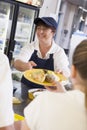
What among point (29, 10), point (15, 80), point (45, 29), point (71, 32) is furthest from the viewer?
point (71, 32)

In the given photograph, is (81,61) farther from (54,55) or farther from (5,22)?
(5,22)

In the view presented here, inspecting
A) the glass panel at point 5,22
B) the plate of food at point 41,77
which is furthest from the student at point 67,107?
the glass panel at point 5,22

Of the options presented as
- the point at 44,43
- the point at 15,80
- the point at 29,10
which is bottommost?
the point at 15,80

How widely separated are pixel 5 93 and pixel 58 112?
0.30 metres

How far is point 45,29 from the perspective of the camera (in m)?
2.20

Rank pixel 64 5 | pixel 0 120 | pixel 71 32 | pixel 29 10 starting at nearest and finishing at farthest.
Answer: pixel 0 120 → pixel 29 10 → pixel 64 5 → pixel 71 32

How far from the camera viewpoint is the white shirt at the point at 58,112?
2.49 ft

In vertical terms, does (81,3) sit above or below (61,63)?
above

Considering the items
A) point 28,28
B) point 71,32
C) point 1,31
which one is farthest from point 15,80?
point 71,32

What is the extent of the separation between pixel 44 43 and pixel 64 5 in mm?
3743

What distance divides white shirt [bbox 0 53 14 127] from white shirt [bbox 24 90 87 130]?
6.9 inches

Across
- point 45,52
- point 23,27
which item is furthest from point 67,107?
point 23,27

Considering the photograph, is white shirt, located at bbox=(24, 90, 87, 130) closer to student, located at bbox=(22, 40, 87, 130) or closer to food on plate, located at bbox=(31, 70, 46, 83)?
student, located at bbox=(22, 40, 87, 130)

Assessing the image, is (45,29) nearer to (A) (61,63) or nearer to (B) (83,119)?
(A) (61,63)
